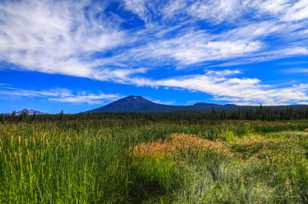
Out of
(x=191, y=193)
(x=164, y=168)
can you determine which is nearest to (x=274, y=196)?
(x=191, y=193)

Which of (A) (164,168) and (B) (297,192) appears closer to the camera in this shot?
(B) (297,192)

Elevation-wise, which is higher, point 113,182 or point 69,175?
point 69,175

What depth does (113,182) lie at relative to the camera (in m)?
4.84

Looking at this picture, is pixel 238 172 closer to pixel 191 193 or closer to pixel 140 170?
pixel 191 193

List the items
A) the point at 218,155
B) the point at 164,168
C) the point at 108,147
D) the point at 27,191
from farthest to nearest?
1. the point at 218,155
2. the point at 164,168
3. the point at 108,147
4. the point at 27,191

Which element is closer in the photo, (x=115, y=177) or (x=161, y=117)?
(x=115, y=177)

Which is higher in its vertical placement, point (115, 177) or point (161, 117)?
point (161, 117)

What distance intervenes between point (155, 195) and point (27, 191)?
240 cm

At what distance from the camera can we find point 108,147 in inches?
212

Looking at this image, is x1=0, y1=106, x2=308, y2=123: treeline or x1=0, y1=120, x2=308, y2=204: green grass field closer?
x1=0, y1=120, x2=308, y2=204: green grass field

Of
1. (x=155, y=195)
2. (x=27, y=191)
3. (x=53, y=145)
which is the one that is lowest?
(x=155, y=195)

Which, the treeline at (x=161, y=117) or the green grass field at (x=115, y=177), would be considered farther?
the treeline at (x=161, y=117)

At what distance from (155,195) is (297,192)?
2368mm

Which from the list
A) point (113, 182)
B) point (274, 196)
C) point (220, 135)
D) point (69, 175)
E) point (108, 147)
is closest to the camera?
point (69, 175)
